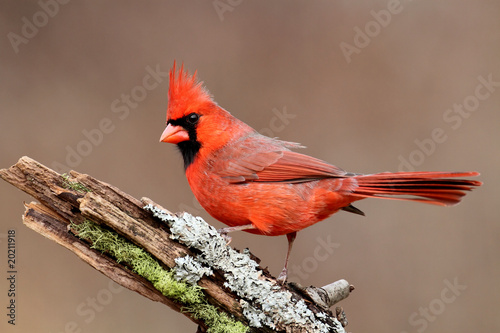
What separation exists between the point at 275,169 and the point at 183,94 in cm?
56

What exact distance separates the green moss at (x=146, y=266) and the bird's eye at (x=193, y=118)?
73 cm

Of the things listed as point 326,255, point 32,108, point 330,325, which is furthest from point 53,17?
point 330,325

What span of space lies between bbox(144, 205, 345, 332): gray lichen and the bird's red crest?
23.4 inches

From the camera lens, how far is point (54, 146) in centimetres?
378

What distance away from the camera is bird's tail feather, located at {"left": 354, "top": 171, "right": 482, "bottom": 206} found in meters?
2.15

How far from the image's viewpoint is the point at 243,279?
2113 mm

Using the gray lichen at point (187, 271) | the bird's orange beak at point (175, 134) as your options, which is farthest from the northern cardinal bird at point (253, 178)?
the gray lichen at point (187, 271)

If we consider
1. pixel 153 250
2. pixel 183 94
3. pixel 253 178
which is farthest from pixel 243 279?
pixel 183 94

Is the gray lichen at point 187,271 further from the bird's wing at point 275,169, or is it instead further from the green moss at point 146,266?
the bird's wing at point 275,169

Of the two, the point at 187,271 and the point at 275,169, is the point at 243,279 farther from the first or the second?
the point at 275,169

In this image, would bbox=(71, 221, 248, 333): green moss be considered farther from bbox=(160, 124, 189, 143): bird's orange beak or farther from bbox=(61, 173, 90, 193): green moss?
bbox=(160, 124, 189, 143): bird's orange beak

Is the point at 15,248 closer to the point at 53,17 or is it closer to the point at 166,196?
the point at 166,196

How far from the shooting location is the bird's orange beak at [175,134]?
8.14 ft

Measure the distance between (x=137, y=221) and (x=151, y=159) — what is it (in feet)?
6.22
